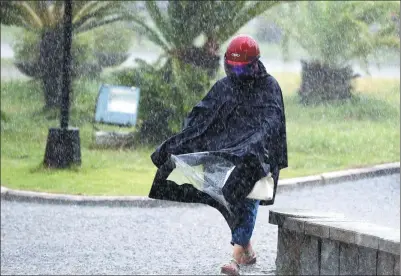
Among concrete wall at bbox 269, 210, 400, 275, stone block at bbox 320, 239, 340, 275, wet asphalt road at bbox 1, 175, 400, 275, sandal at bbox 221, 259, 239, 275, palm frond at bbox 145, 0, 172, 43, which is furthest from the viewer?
palm frond at bbox 145, 0, 172, 43

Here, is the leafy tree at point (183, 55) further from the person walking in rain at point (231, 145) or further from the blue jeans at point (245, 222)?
the person walking in rain at point (231, 145)

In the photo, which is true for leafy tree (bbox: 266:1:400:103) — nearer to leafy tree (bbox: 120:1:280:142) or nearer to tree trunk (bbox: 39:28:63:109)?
leafy tree (bbox: 120:1:280:142)

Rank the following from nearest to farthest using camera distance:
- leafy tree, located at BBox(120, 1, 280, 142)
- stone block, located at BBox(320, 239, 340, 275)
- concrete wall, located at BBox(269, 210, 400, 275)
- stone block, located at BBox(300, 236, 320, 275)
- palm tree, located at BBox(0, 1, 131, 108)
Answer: concrete wall, located at BBox(269, 210, 400, 275)
stone block, located at BBox(320, 239, 340, 275)
stone block, located at BBox(300, 236, 320, 275)
leafy tree, located at BBox(120, 1, 280, 142)
palm tree, located at BBox(0, 1, 131, 108)

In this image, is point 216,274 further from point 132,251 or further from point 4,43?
point 4,43

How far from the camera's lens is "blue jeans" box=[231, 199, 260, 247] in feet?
17.1

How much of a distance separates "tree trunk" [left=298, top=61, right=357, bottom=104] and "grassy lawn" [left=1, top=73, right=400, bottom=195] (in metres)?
0.31

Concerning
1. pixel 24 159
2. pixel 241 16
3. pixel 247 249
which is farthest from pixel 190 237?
pixel 241 16

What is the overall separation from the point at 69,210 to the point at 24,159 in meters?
3.73

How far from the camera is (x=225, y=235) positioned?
32.9 feet

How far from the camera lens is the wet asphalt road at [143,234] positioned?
28.6ft

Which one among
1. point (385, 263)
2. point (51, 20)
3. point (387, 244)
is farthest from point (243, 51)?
point (51, 20)

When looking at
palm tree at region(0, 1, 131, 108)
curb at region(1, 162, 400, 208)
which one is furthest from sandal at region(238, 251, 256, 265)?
palm tree at region(0, 1, 131, 108)

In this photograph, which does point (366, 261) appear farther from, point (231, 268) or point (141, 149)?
point (141, 149)

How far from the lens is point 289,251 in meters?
6.29
